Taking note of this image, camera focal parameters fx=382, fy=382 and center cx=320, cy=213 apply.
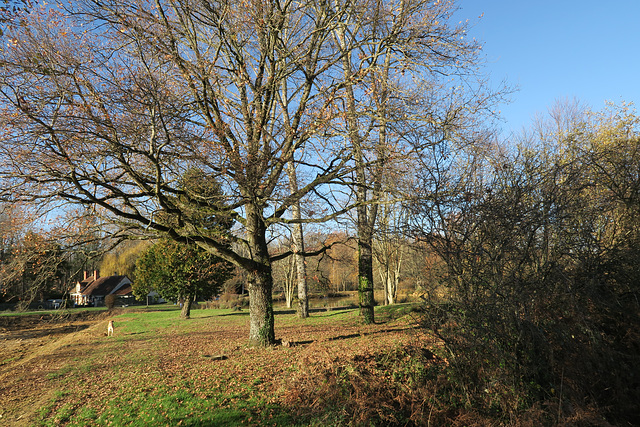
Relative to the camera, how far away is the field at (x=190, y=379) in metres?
6.07

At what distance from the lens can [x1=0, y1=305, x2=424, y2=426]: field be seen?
19.9 ft

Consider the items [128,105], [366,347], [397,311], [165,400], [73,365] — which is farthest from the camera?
[397,311]

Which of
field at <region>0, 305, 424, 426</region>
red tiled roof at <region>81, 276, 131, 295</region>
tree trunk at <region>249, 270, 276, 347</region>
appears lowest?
field at <region>0, 305, 424, 426</region>

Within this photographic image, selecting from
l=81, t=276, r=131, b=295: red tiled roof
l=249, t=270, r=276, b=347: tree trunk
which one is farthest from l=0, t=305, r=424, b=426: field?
l=81, t=276, r=131, b=295: red tiled roof

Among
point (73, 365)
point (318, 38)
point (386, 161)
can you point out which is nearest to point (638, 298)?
point (386, 161)

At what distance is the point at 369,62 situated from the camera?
10977mm

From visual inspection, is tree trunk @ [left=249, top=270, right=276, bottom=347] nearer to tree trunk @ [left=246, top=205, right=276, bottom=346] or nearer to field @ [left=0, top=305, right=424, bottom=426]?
tree trunk @ [left=246, top=205, right=276, bottom=346]

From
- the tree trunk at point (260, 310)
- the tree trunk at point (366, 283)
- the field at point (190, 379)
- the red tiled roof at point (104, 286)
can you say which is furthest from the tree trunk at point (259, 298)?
the red tiled roof at point (104, 286)

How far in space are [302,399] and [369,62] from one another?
896 centimetres

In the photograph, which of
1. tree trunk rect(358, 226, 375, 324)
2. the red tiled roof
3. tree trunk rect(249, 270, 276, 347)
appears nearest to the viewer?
tree trunk rect(249, 270, 276, 347)

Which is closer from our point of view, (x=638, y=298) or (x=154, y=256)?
(x=638, y=298)

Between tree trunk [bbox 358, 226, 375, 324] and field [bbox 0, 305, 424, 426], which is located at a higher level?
tree trunk [bbox 358, 226, 375, 324]

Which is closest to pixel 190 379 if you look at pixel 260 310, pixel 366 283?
pixel 260 310

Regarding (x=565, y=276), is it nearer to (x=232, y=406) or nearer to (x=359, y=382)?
(x=359, y=382)
